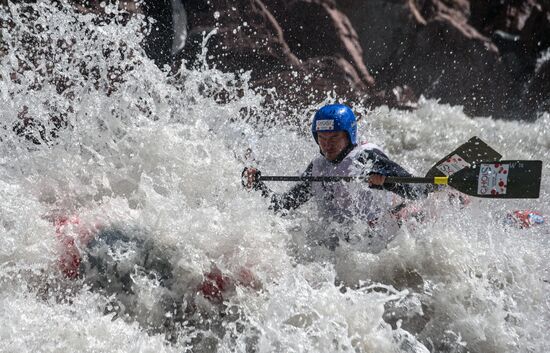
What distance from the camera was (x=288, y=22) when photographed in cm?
741

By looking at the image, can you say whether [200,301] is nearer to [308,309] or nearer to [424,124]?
[308,309]

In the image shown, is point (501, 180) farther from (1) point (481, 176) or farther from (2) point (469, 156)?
(2) point (469, 156)

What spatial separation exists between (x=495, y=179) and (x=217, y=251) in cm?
165

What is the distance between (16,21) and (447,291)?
5148 millimetres

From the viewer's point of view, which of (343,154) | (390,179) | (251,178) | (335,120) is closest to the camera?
(390,179)

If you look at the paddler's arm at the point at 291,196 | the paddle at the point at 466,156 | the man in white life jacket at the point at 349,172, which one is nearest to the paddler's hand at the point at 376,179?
the man in white life jacket at the point at 349,172

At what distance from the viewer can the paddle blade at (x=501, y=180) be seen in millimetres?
2871

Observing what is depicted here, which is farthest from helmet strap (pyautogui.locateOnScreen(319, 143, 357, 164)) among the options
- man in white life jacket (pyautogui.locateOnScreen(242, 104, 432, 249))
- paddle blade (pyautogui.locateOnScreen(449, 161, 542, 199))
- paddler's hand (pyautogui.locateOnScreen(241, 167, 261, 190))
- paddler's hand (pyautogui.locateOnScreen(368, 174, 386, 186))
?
paddle blade (pyautogui.locateOnScreen(449, 161, 542, 199))

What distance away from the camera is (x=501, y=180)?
9.74 feet

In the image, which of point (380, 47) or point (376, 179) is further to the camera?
point (380, 47)

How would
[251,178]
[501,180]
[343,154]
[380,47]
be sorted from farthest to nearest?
[380,47], [251,178], [343,154], [501,180]

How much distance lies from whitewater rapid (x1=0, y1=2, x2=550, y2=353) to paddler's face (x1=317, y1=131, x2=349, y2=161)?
418 mm

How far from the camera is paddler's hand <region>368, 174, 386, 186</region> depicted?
3092mm

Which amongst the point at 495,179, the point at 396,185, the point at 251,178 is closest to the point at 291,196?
the point at 251,178
